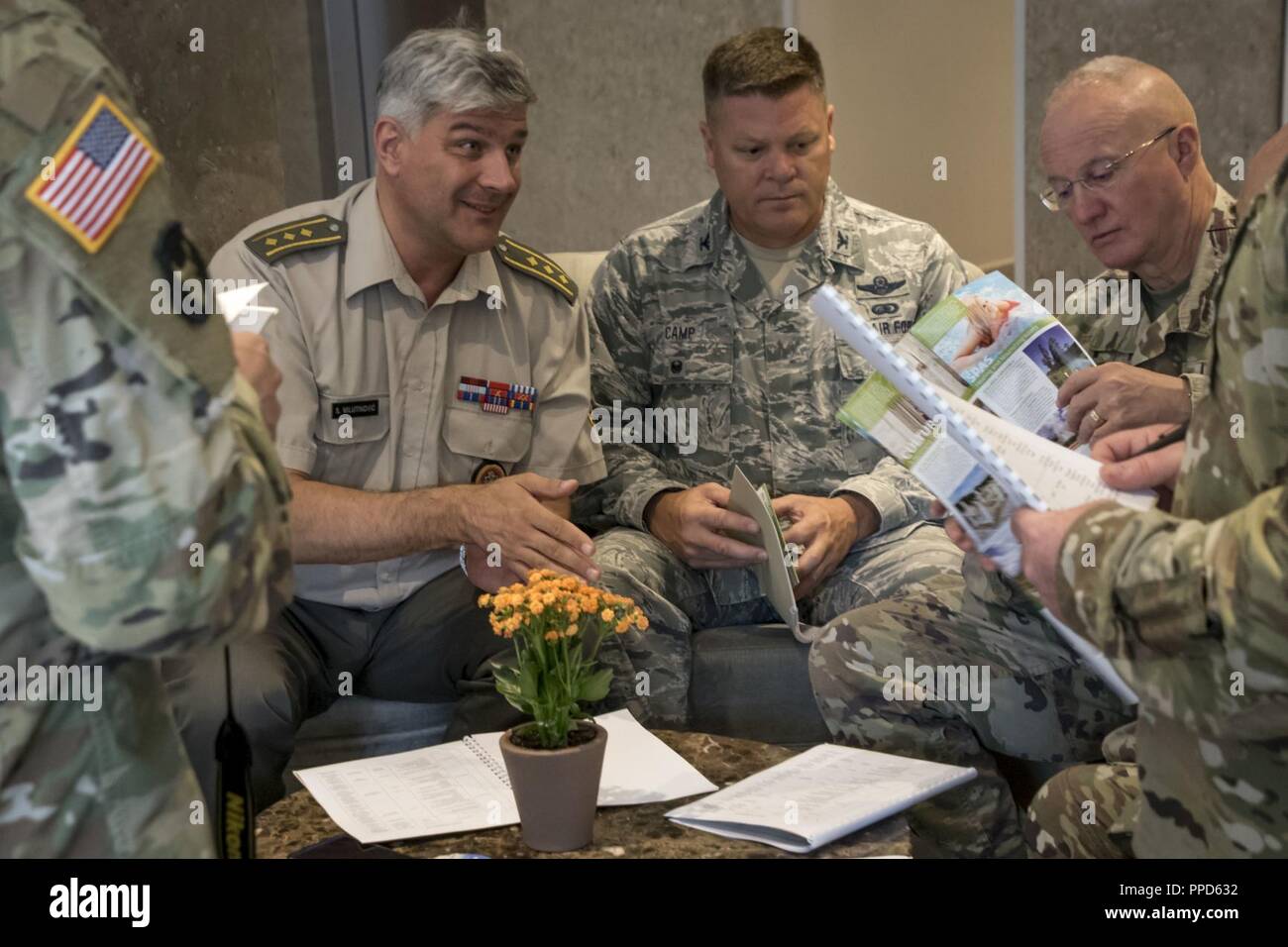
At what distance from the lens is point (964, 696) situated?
2.16 m

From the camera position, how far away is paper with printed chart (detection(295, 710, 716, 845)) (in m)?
1.62

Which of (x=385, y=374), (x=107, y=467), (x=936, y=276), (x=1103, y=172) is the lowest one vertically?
(x=107, y=467)

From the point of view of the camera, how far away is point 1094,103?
7.27 feet

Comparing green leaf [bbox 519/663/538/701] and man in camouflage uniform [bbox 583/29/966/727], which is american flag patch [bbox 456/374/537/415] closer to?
man in camouflage uniform [bbox 583/29/966/727]

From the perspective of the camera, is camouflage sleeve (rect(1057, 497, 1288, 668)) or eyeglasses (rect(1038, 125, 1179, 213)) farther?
eyeglasses (rect(1038, 125, 1179, 213))

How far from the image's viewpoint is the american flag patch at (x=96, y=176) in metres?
0.87

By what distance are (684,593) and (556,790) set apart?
106 cm

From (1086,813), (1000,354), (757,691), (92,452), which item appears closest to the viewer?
(92,452)

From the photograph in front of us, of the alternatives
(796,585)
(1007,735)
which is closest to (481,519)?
(796,585)

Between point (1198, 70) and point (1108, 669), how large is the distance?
2189 mm

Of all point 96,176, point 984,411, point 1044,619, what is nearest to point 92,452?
point 96,176

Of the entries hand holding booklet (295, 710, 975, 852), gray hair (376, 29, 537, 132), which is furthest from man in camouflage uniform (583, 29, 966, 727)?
hand holding booklet (295, 710, 975, 852)

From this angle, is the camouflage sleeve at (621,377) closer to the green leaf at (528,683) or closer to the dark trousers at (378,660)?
the dark trousers at (378,660)

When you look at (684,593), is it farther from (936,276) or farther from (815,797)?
(815,797)
